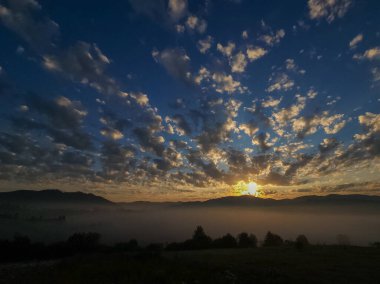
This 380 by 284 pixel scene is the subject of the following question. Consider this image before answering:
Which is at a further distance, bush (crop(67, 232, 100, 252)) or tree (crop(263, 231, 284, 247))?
tree (crop(263, 231, 284, 247))

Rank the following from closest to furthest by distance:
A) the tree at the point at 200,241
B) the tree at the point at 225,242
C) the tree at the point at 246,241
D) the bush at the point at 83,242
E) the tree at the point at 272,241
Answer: the bush at the point at 83,242
the tree at the point at 200,241
the tree at the point at 225,242
the tree at the point at 246,241
the tree at the point at 272,241

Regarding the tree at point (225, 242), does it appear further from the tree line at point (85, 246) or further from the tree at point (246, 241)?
the tree at point (246, 241)

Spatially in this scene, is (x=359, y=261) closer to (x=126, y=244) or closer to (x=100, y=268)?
(x=100, y=268)

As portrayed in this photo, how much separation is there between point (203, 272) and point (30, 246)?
217 ft

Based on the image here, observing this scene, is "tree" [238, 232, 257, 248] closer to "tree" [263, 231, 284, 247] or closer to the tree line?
the tree line

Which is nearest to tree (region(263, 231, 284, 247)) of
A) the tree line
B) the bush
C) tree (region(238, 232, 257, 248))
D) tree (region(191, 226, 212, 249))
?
the tree line

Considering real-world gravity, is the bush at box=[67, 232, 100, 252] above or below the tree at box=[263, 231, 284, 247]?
below

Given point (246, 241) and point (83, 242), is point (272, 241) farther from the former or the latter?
point (83, 242)

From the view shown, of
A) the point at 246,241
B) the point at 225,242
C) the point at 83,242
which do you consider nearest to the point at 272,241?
the point at 246,241

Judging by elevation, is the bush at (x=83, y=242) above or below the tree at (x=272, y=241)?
below

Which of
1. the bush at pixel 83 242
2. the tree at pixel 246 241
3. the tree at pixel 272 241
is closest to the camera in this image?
the bush at pixel 83 242

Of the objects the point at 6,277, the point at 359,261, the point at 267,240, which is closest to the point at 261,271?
the point at 359,261

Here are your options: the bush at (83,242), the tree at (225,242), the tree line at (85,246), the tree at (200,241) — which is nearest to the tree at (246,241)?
the tree line at (85,246)

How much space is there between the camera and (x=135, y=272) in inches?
1442
